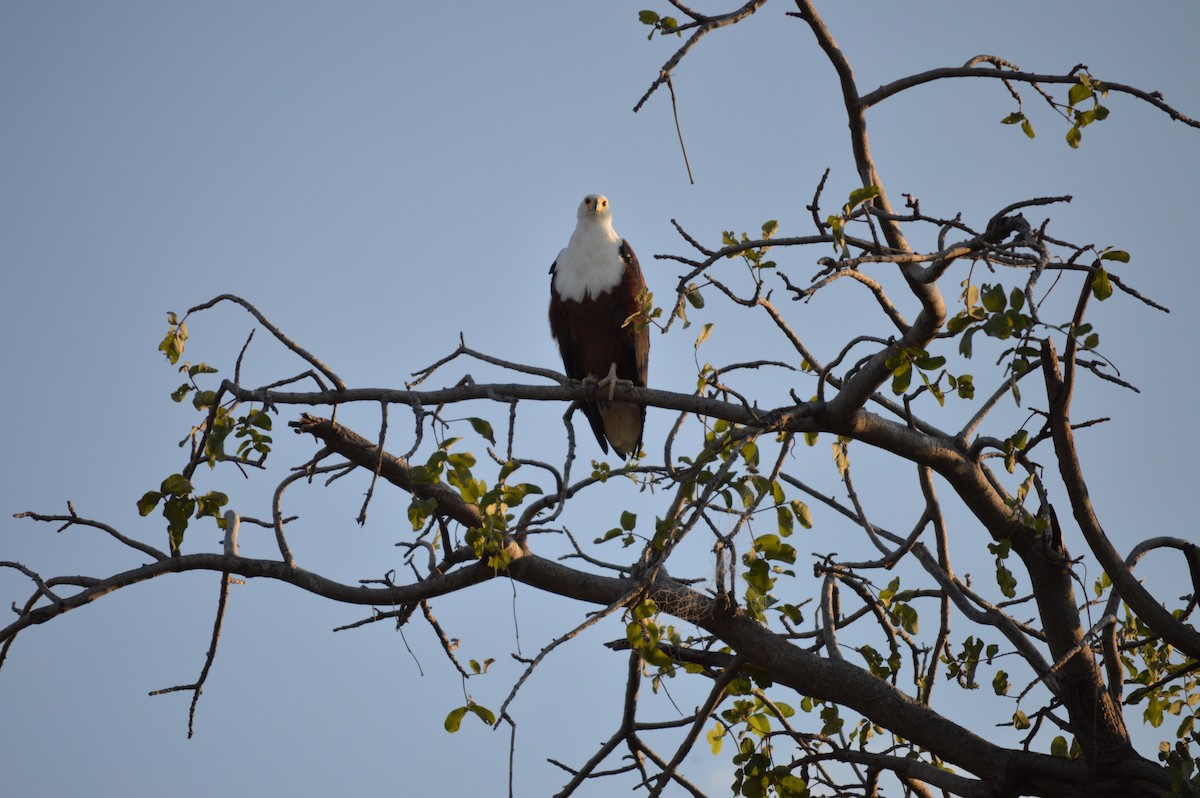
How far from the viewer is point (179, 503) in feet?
9.29

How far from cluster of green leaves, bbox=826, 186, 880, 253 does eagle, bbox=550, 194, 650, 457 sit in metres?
2.88

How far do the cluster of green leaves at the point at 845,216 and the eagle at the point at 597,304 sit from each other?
2.88 meters

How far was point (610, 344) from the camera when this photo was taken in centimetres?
565

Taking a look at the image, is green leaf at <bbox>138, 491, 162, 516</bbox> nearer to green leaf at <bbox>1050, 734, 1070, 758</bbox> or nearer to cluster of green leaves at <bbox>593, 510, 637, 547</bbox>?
cluster of green leaves at <bbox>593, 510, 637, 547</bbox>

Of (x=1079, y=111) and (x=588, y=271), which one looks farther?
(x=588, y=271)

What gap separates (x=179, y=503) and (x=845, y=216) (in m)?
1.86

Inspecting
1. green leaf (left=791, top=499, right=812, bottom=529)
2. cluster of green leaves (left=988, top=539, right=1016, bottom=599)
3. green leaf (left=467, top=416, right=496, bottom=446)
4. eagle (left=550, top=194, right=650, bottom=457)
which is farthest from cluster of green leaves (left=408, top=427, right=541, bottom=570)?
eagle (left=550, top=194, right=650, bottom=457)

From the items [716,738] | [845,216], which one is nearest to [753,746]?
[716,738]

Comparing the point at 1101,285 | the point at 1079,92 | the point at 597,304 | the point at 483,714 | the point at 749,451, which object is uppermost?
the point at 597,304

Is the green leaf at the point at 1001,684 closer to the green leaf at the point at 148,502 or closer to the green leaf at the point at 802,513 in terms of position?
the green leaf at the point at 802,513

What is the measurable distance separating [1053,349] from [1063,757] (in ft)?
3.99

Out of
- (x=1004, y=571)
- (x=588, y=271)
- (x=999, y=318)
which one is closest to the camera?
(x=999, y=318)

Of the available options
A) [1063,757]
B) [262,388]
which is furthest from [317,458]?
[1063,757]

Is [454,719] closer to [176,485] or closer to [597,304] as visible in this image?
[176,485]
